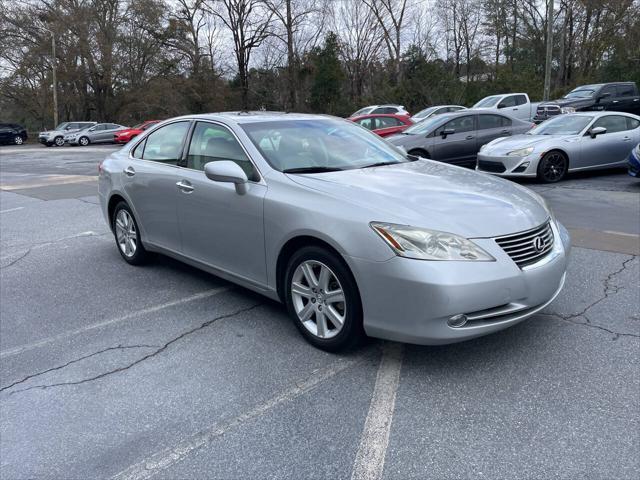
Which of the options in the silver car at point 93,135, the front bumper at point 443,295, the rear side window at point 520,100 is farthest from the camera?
the silver car at point 93,135

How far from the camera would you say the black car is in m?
39.0

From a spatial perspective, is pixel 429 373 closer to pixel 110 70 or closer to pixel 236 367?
pixel 236 367

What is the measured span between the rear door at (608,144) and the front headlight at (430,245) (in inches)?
350

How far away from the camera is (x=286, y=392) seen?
313 cm

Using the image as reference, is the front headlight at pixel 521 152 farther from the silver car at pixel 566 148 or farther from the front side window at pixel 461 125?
the front side window at pixel 461 125

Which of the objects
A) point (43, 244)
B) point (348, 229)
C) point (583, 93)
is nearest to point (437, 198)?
point (348, 229)

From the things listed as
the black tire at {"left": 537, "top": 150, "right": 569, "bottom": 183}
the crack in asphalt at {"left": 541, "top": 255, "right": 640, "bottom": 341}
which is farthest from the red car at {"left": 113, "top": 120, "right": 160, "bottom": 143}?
the crack in asphalt at {"left": 541, "top": 255, "right": 640, "bottom": 341}

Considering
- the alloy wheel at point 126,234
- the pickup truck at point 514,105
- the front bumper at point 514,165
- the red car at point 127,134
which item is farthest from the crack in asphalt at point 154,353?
the red car at point 127,134

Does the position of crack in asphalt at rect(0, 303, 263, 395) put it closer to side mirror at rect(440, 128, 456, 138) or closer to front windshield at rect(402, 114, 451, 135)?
side mirror at rect(440, 128, 456, 138)

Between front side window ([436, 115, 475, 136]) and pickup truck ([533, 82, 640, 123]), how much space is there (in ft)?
32.4

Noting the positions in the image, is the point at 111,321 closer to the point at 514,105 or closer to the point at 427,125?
the point at 427,125

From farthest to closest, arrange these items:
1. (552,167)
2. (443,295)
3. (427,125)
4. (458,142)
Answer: (427,125)
(458,142)
(552,167)
(443,295)

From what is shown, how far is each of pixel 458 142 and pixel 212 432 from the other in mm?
10965

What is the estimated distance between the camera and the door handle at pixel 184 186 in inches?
177
